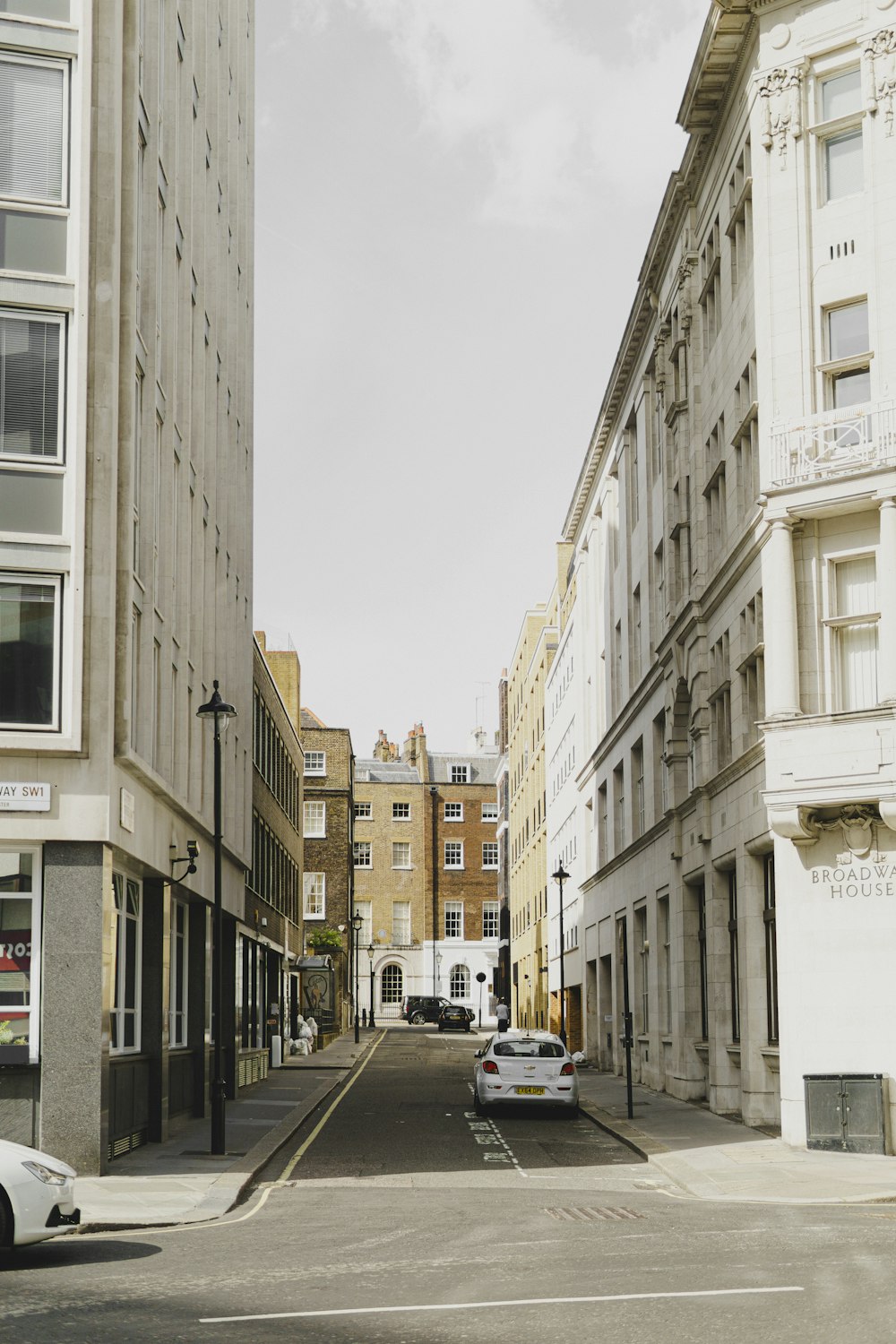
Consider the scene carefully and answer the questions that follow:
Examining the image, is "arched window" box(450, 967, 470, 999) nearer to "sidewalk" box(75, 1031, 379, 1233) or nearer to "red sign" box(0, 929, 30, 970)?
"sidewalk" box(75, 1031, 379, 1233)

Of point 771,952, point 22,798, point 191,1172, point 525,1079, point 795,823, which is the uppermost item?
point 22,798

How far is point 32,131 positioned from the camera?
21.3 metres

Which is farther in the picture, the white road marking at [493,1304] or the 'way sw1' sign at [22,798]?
the 'way sw1' sign at [22,798]

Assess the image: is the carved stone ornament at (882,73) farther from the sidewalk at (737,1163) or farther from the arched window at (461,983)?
the arched window at (461,983)

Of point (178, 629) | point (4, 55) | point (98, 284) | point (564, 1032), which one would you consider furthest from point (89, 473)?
point (564, 1032)

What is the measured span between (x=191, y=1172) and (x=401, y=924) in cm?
9063

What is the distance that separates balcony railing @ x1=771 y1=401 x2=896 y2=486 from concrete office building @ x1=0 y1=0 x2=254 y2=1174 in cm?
965

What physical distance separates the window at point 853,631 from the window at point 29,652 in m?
11.7

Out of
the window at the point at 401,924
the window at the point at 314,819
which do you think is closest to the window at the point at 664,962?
the window at the point at 314,819

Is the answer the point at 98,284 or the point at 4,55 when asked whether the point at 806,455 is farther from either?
the point at 4,55

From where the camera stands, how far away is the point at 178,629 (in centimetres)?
2792

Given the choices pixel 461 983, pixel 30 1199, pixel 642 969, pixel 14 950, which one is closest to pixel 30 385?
pixel 14 950

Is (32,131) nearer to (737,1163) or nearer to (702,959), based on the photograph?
(737,1163)

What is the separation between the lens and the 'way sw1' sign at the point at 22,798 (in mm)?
19500
